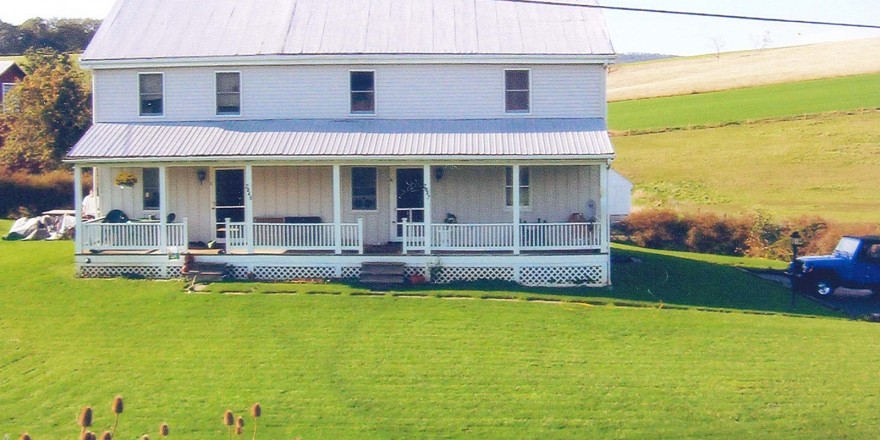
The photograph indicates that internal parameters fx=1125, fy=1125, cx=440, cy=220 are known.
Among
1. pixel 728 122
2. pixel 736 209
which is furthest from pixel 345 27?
pixel 728 122

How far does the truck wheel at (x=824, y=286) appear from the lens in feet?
90.6

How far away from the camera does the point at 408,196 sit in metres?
28.5

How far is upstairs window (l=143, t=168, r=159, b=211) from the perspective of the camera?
2895 cm

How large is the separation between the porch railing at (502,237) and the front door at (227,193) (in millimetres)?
4642

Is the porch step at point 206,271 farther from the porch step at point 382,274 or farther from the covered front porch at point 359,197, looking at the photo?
the porch step at point 382,274

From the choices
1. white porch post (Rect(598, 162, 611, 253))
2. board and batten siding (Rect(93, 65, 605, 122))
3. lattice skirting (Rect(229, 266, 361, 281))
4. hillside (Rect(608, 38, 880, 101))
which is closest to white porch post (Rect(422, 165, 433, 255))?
lattice skirting (Rect(229, 266, 361, 281))

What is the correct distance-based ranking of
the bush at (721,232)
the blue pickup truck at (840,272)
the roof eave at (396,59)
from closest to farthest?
1. the blue pickup truck at (840,272)
2. the roof eave at (396,59)
3. the bush at (721,232)

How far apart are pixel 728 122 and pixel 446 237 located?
35609mm

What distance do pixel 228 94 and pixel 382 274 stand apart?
656 cm

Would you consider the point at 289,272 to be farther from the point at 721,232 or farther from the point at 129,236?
the point at 721,232

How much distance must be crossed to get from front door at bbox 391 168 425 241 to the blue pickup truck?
9.31 metres

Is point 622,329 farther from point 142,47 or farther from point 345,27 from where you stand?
point 142,47

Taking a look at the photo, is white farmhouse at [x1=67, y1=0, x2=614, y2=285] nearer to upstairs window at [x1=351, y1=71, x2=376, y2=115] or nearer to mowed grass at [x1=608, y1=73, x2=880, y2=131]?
upstairs window at [x1=351, y1=71, x2=376, y2=115]

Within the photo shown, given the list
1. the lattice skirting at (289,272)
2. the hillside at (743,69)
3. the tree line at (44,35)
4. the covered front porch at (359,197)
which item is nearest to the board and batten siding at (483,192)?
the covered front porch at (359,197)
